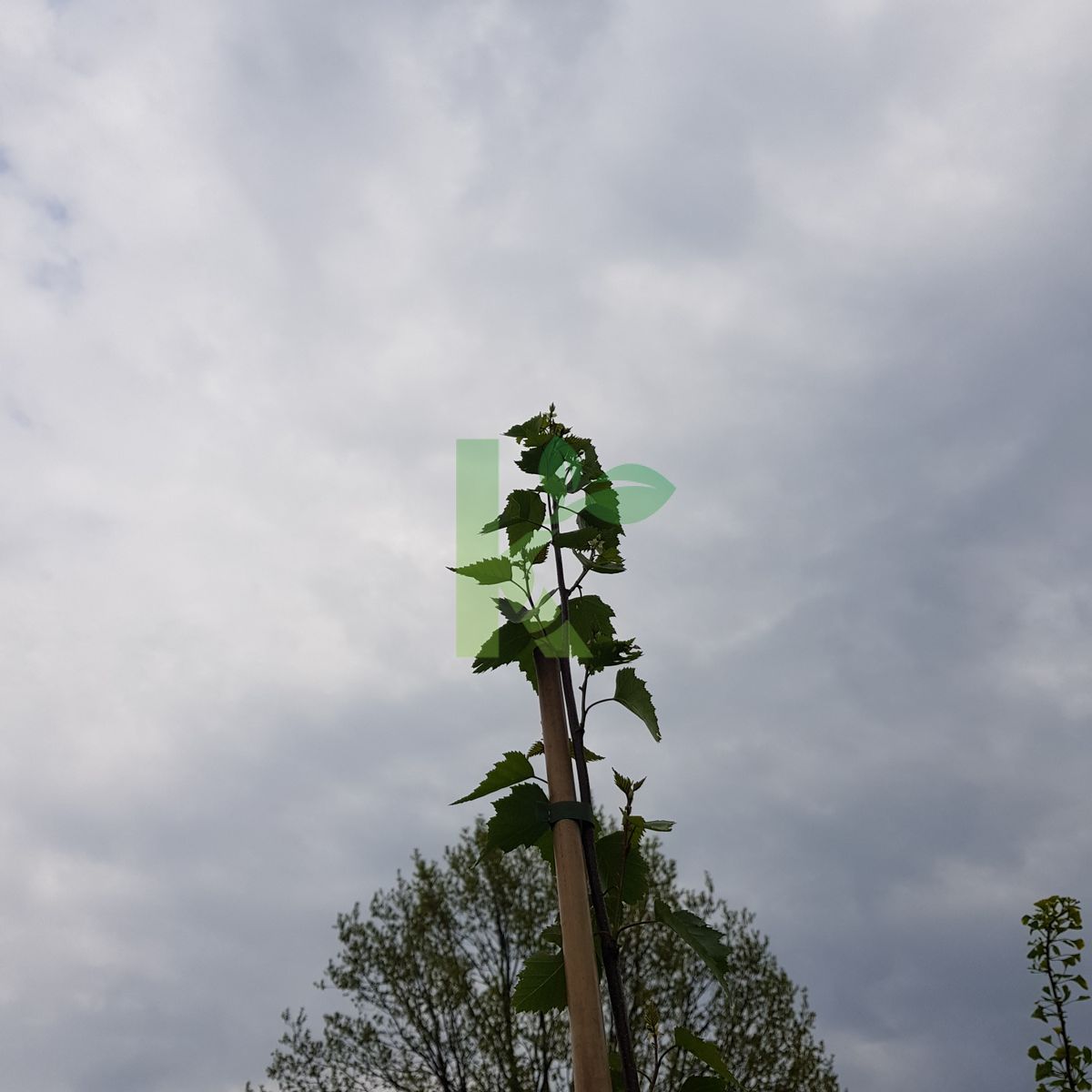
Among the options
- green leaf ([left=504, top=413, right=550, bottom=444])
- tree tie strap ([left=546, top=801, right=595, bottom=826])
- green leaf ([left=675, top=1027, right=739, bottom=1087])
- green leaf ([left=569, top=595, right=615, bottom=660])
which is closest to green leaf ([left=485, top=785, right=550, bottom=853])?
tree tie strap ([left=546, top=801, right=595, bottom=826])

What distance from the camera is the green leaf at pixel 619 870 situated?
7.26 ft

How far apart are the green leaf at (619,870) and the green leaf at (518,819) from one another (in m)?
0.21

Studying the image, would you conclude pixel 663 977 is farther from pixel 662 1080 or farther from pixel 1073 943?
pixel 1073 943

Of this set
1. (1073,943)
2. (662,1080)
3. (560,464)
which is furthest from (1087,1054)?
(662,1080)

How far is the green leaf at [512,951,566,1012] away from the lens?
205 centimetres

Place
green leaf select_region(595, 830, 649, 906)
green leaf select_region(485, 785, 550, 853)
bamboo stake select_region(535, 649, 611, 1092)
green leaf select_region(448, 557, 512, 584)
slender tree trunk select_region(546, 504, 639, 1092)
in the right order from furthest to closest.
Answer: green leaf select_region(448, 557, 512, 584) < green leaf select_region(595, 830, 649, 906) < green leaf select_region(485, 785, 550, 853) < slender tree trunk select_region(546, 504, 639, 1092) < bamboo stake select_region(535, 649, 611, 1092)

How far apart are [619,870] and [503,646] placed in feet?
2.05

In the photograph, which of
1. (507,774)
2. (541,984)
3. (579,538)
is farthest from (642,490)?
(541,984)

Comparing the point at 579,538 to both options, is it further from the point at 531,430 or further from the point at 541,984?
the point at 541,984

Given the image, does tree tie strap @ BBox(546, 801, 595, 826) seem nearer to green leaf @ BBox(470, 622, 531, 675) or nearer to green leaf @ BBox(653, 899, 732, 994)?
green leaf @ BBox(653, 899, 732, 994)

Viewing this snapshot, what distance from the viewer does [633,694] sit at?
2.28 metres

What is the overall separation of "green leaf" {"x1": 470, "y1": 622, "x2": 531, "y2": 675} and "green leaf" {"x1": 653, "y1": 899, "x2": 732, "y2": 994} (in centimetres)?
68

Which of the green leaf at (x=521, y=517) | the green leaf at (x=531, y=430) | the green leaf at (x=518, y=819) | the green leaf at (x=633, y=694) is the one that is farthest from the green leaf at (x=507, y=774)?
the green leaf at (x=531, y=430)

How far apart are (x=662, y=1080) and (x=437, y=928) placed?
15.4 feet
